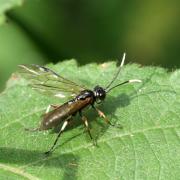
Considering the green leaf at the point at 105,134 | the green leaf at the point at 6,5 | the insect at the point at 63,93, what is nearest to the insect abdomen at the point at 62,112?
the insect at the point at 63,93

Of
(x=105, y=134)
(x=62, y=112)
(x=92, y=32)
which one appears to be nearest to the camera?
(x=105, y=134)

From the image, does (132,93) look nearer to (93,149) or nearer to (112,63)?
(112,63)

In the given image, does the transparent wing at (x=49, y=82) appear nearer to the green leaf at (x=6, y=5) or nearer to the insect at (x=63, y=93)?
the insect at (x=63, y=93)

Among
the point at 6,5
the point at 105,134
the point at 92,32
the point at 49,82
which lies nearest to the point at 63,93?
the point at 49,82

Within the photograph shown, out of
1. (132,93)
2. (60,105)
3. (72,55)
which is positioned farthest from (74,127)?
(72,55)

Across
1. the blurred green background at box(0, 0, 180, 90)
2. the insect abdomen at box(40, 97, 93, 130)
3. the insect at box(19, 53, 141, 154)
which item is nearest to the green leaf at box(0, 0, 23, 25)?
the insect at box(19, 53, 141, 154)

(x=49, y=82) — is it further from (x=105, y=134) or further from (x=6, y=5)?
(x=6, y=5)
